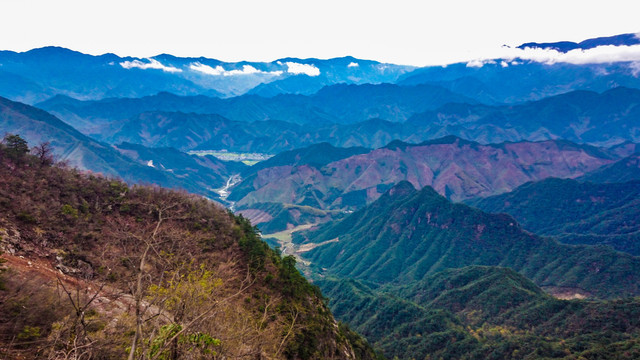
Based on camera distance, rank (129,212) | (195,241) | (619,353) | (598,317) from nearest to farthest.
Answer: (195,241) < (129,212) < (619,353) < (598,317)

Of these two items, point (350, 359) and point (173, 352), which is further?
point (350, 359)

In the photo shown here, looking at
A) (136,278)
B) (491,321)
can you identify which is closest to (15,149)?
(136,278)

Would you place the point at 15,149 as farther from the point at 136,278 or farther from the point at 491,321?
the point at 491,321

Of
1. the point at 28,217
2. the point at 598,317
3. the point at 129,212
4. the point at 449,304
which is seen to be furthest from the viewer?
the point at 449,304

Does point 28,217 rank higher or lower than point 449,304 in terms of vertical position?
higher

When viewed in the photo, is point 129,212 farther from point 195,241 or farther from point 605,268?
point 605,268

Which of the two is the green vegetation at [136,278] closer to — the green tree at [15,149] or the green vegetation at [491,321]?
the green tree at [15,149]

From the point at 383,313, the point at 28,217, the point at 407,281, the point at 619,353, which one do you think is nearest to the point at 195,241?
the point at 28,217
